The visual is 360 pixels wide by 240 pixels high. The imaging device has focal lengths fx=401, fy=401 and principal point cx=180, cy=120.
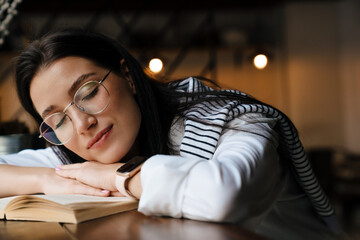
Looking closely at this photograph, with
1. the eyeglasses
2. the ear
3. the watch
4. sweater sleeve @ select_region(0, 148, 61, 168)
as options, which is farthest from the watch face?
sweater sleeve @ select_region(0, 148, 61, 168)

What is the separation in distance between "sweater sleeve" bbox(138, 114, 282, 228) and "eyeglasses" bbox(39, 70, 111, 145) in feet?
1.06

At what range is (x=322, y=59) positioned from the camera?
5.68 meters

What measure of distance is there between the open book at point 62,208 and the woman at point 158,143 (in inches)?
2.4

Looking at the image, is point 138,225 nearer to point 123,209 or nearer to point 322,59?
point 123,209

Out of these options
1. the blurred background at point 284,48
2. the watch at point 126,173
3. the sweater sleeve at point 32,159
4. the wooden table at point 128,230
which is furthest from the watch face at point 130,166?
the blurred background at point 284,48

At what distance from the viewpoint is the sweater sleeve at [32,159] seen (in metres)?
1.35

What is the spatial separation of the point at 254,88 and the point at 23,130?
176 inches

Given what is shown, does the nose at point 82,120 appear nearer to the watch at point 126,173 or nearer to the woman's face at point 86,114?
Answer: the woman's face at point 86,114

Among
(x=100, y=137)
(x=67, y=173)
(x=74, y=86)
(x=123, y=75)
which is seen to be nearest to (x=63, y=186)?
(x=67, y=173)

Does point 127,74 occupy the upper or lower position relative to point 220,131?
upper

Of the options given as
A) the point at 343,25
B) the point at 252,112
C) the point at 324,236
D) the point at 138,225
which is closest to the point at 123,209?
the point at 138,225

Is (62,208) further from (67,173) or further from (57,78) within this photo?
(57,78)

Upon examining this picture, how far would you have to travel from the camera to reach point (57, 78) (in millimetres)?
1103

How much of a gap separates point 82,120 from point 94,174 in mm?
162
